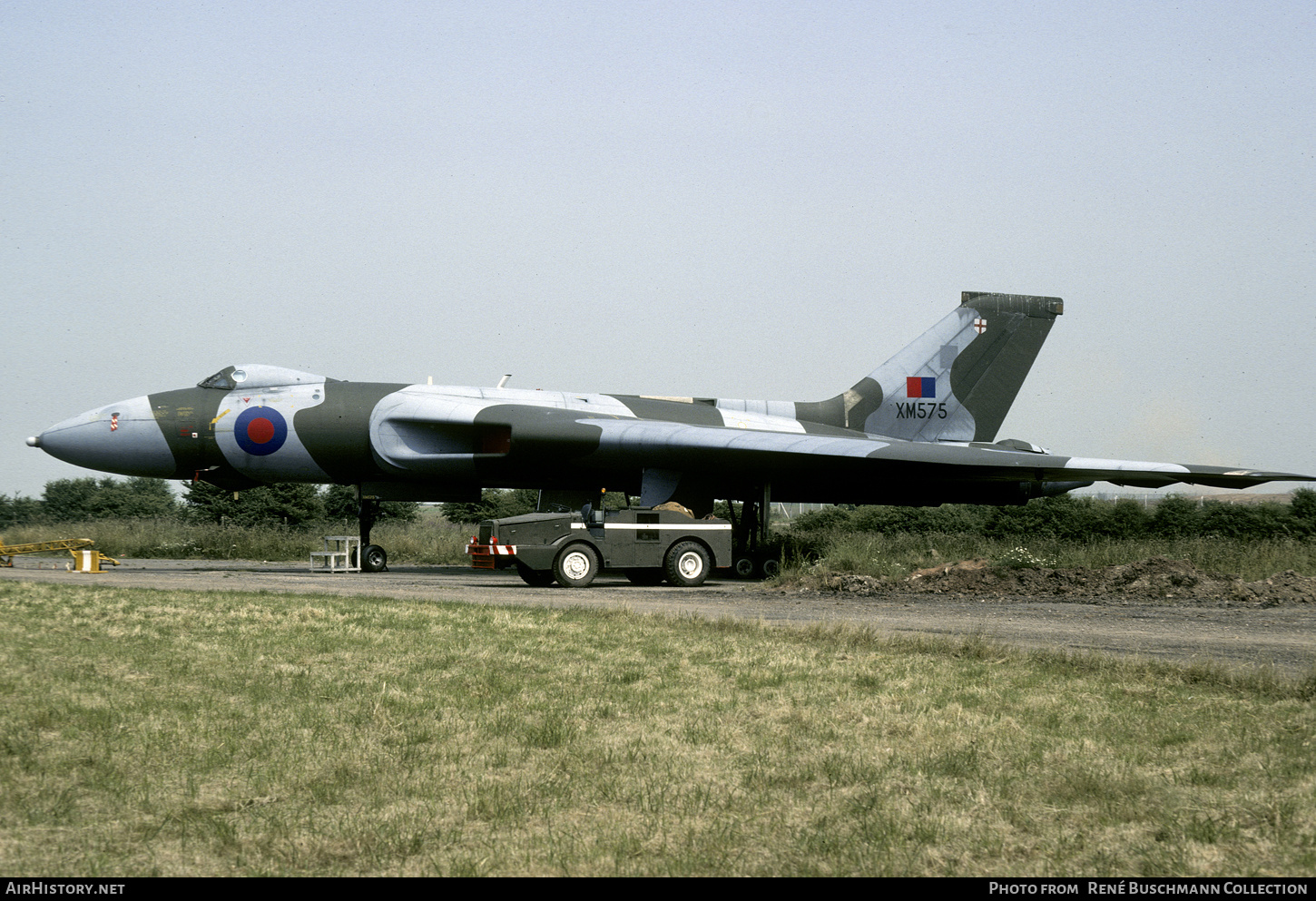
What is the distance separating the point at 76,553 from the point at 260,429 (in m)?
4.17

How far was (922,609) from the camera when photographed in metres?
13.0

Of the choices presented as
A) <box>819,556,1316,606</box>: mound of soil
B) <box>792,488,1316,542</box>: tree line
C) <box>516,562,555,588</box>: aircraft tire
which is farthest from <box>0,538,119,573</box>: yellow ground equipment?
<box>792,488,1316,542</box>: tree line

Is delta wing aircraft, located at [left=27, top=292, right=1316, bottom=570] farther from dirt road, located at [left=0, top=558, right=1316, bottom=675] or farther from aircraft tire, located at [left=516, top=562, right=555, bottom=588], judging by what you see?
aircraft tire, located at [left=516, top=562, right=555, bottom=588]

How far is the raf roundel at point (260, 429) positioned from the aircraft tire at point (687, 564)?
7.54m

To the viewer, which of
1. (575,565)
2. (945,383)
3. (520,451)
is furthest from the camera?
(945,383)

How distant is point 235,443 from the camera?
63.2ft

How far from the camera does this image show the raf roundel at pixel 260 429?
1922 centimetres

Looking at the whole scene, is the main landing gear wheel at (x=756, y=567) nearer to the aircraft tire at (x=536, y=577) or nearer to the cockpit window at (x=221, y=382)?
the aircraft tire at (x=536, y=577)

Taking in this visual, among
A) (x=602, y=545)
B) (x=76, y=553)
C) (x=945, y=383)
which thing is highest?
(x=945, y=383)

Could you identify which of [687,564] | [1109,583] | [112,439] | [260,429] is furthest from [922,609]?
[112,439]

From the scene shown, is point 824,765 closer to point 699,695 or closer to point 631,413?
point 699,695

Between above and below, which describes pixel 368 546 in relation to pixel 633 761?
above

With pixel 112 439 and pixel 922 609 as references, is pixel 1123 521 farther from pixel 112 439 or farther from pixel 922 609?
pixel 112 439

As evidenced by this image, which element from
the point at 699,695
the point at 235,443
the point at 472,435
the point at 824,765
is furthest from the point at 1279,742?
the point at 235,443
